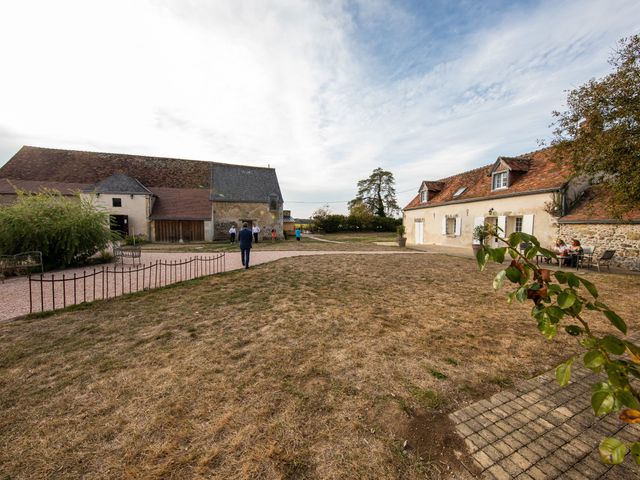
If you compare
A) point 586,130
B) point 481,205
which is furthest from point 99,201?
point 586,130

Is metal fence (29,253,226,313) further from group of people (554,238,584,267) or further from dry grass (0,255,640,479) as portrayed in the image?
group of people (554,238,584,267)

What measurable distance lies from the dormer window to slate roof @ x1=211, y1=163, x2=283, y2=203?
17795mm

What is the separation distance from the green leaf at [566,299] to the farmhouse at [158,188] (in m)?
26.1

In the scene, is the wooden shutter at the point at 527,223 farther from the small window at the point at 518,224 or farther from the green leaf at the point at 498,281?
the green leaf at the point at 498,281

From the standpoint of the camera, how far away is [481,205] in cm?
1744

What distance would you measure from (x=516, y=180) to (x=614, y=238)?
5679 mm

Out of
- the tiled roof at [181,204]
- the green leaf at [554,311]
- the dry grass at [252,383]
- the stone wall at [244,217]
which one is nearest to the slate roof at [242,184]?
the stone wall at [244,217]

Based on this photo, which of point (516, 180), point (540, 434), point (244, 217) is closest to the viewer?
point (540, 434)

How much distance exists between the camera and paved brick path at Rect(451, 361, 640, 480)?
215cm

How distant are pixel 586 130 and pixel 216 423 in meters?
13.3

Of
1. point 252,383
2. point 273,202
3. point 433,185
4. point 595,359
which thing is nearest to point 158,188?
point 273,202

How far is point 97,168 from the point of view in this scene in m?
26.2

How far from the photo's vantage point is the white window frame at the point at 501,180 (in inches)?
644

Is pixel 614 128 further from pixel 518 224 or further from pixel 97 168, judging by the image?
pixel 97 168
